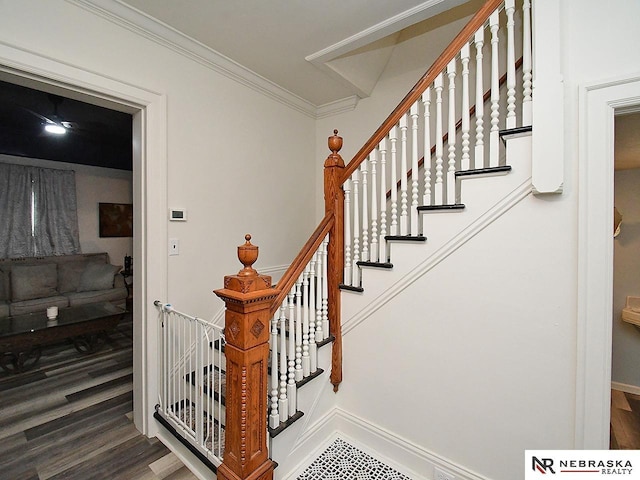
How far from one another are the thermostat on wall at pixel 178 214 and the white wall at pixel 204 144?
0.13 feet

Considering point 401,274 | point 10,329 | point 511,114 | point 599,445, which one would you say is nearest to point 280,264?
point 401,274

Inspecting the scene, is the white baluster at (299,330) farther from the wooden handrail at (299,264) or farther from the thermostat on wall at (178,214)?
the thermostat on wall at (178,214)

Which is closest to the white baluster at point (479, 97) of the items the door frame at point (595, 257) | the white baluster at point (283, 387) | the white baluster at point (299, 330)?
the door frame at point (595, 257)

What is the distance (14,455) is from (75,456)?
0.41 metres

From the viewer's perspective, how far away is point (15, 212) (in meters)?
4.50

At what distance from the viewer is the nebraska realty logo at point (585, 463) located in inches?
51.9

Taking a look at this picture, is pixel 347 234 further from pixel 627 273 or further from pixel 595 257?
pixel 627 273

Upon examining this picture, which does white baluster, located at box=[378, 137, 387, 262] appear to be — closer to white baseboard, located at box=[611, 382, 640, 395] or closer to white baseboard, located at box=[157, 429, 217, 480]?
white baseboard, located at box=[157, 429, 217, 480]

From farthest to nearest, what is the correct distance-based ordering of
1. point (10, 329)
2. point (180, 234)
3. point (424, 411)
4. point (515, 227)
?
point (10, 329) < point (180, 234) < point (424, 411) < point (515, 227)

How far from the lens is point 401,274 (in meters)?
1.85

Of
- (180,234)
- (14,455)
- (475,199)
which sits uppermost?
(475,199)

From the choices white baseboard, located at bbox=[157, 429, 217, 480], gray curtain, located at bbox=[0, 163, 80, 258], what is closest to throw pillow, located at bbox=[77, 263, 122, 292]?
gray curtain, located at bbox=[0, 163, 80, 258]

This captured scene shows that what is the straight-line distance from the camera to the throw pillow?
465cm

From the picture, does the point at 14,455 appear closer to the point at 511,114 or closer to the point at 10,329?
the point at 10,329
